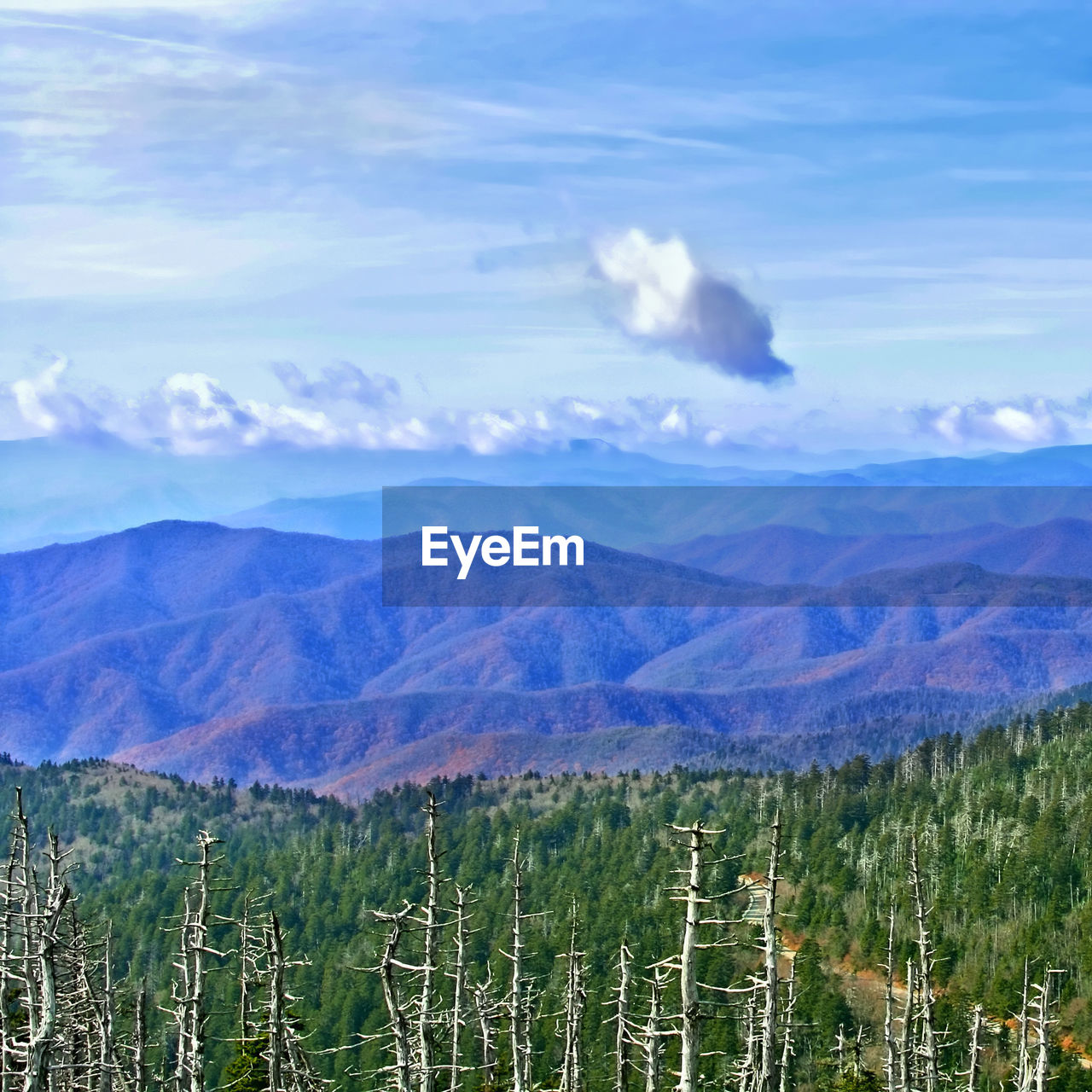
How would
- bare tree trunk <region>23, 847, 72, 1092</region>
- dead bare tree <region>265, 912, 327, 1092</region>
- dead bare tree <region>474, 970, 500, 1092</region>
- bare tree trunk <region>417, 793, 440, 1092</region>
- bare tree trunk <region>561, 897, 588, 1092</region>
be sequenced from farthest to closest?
dead bare tree <region>474, 970, 500, 1092</region>
bare tree trunk <region>561, 897, 588, 1092</region>
dead bare tree <region>265, 912, 327, 1092</region>
bare tree trunk <region>417, 793, 440, 1092</region>
bare tree trunk <region>23, 847, 72, 1092</region>

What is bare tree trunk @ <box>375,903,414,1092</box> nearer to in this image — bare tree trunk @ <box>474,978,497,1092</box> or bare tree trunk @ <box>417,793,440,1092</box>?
bare tree trunk @ <box>417,793,440,1092</box>

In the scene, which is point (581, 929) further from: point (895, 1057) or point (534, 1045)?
point (895, 1057)

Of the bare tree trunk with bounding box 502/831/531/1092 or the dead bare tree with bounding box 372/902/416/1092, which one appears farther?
the bare tree trunk with bounding box 502/831/531/1092

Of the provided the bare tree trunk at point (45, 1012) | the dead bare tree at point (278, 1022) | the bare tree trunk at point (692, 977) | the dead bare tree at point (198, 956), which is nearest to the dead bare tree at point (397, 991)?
the dead bare tree at point (278, 1022)

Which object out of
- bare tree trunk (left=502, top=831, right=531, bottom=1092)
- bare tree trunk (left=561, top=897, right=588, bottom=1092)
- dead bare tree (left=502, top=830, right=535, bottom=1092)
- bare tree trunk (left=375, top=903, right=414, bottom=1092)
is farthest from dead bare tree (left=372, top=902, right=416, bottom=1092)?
bare tree trunk (left=561, top=897, right=588, bottom=1092)

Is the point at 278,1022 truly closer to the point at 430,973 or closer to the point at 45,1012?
the point at 430,973

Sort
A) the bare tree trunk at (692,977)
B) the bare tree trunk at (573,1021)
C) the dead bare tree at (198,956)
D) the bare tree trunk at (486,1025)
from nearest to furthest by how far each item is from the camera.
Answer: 1. the bare tree trunk at (692,977)
2. the dead bare tree at (198,956)
3. the bare tree trunk at (573,1021)
4. the bare tree trunk at (486,1025)

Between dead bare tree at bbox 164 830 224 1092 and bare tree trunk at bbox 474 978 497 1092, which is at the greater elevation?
dead bare tree at bbox 164 830 224 1092

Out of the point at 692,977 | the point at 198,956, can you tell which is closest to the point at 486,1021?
the point at 198,956

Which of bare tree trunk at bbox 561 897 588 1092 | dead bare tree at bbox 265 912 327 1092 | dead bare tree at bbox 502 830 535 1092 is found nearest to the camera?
dead bare tree at bbox 265 912 327 1092

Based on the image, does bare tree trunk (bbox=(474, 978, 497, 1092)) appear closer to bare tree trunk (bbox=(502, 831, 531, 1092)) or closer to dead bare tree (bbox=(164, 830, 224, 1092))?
bare tree trunk (bbox=(502, 831, 531, 1092))

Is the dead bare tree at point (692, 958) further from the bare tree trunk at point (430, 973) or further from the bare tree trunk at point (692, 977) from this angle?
the bare tree trunk at point (430, 973)
